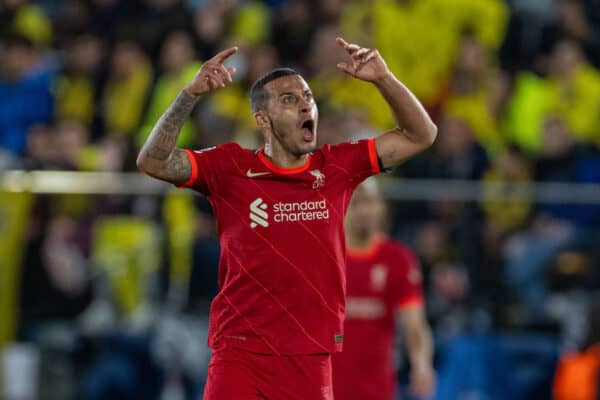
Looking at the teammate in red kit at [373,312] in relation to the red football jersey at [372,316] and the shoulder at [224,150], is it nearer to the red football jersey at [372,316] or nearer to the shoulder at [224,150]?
the red football jersey at [372,316]

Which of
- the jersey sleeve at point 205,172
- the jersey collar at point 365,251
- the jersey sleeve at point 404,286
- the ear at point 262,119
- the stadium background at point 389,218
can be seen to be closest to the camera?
the jersey sleeve at point 205,172

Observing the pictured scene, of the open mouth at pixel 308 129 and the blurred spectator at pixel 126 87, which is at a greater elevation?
the blurred spectator at pixel 126 87

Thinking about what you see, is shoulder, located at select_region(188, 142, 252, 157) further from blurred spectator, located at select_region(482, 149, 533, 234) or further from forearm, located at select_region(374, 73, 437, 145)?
blurred spectator, located at select_region(482, 149, 533, 234)

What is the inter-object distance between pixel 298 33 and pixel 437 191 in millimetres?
2773

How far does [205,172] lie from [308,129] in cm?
50

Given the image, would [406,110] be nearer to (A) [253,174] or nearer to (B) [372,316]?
(A) [253,174]

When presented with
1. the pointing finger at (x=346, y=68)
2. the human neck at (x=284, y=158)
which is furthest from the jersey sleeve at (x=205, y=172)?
the pointing finger at (x=346, y=68)

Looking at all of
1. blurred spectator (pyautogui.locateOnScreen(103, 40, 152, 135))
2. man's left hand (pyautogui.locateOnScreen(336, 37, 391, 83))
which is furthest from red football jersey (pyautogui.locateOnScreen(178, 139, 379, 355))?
blurred spectator (pyautogui.locateOnScreen(103, 40, 152, 135))

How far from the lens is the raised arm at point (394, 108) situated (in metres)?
5.26

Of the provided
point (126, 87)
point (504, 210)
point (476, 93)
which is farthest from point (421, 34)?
point (126, 87)

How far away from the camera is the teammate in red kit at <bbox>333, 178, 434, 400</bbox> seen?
7660 millimetres

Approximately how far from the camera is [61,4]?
13.1m

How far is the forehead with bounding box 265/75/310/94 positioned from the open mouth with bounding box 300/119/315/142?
0.50ft

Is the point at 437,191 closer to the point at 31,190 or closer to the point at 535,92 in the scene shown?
the point at 535,92
